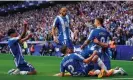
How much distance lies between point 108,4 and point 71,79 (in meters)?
29.1

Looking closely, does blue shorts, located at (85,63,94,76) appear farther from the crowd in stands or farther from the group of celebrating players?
the crowd in stands

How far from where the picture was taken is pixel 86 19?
128 feet

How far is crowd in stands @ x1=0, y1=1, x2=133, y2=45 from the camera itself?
31786mm

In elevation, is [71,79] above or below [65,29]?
below

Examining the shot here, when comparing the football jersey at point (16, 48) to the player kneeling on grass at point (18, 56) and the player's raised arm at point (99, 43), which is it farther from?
the player's raised arm at point (99, 43)

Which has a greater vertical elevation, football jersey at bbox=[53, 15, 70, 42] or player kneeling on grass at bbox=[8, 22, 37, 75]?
football jersey at bbox=[53, 15, 70, 42]

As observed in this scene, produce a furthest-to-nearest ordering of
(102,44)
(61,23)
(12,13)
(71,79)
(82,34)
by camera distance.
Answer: (12,13) → (82,34) → (61,23) → (102,44) → (71,79)

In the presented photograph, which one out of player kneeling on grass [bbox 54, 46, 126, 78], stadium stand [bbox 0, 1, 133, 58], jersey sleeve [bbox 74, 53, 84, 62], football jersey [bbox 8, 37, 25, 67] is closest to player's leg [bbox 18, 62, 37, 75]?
football jersey [bbox 8, 37, 25, 67]

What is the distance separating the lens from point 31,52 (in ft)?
126

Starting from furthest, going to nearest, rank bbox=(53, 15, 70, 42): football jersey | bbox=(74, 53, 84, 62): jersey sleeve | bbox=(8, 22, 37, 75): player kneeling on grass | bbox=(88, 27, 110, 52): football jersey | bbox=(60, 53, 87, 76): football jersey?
bbox=(53, 15, 70, 42): football jersey
bbox=(8, 22, 37, 75): player kneeling on grass
bbox=(88, 27, 110, 52): football jersey
bbox=(60, 53, 87, 76): football jersey
bbox=(74, 53, 84, 62): jersey sleeve

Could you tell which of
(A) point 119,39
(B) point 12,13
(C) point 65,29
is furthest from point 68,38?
(B) point 12,13

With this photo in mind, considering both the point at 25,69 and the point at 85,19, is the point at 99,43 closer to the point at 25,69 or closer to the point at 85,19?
the point at 25,69

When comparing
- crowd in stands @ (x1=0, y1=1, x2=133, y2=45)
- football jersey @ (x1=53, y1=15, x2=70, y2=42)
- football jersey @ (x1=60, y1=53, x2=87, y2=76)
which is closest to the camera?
football jersey @ (x1=60, y1=53, x2=87, y2=76)

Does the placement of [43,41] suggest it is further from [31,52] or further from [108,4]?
[108,4]
